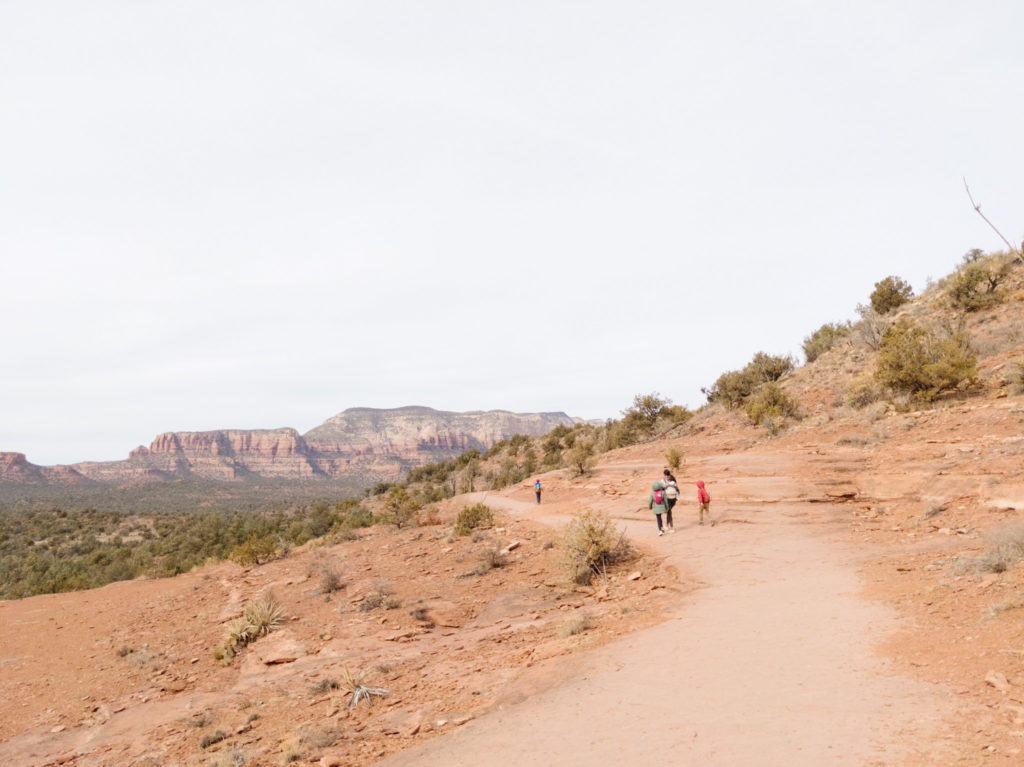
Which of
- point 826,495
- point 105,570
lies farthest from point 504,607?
point 105,570

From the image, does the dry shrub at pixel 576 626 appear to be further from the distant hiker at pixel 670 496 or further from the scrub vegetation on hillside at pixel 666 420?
the distant hiker at pixel 670 496

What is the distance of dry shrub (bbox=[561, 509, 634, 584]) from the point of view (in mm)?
12461

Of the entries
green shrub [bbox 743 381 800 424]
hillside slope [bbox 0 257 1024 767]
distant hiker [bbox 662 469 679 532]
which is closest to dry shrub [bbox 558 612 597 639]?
hillside slope [bbox 0 257 1024 767]

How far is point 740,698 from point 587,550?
279 inches

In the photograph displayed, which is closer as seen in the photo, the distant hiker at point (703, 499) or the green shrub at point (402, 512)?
the distant hiker at point (703, 499)

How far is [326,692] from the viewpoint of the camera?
8.72m

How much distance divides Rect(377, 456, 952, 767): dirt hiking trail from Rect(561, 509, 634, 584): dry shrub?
8.71ft

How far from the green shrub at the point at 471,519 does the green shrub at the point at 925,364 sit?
53.6ft

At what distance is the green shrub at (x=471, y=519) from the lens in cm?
1970

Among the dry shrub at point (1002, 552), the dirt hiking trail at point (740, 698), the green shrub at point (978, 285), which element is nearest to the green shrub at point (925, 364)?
the green shrub at point (978, 285)

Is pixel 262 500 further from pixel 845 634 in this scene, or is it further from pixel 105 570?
pixel 845 634

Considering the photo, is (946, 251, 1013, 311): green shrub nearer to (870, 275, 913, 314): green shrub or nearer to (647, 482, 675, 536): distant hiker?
(870, 275, 913, 314): green shrub

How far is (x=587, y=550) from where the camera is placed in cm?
1266

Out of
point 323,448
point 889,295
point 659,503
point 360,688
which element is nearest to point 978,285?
point 889,295
